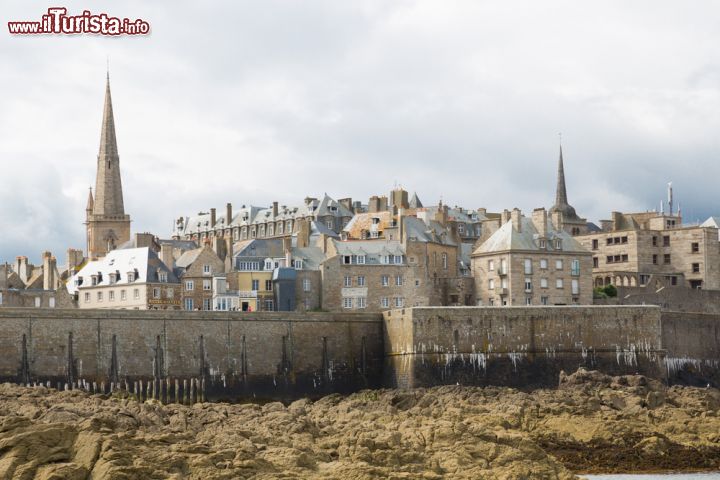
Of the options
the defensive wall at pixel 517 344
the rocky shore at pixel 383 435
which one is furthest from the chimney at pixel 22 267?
the rocky shore at pixel 383 435

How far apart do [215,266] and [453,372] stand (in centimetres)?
2035

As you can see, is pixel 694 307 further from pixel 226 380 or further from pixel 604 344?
pixel 226 380

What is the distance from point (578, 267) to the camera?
74875 mm

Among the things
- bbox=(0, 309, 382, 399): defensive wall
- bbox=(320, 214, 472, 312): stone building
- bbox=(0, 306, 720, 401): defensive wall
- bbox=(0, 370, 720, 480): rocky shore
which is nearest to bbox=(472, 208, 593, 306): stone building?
bbox=(320, 214, 472, 312): stone building

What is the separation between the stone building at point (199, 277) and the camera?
7288cm

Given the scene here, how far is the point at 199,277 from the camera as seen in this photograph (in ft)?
242

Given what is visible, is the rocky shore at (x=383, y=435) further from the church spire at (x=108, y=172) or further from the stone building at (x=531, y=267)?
the church spire at (x=108, y=172)

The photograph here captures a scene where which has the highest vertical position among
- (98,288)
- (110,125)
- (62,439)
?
(110,125)

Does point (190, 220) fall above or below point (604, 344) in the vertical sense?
above

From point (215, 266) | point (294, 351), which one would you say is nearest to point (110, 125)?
point (215, 266)

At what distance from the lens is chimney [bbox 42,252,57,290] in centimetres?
7894

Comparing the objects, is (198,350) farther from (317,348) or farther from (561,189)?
(561,189)

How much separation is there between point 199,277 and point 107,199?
32697 millimetres

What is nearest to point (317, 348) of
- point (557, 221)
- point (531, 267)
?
point (531, 267)
